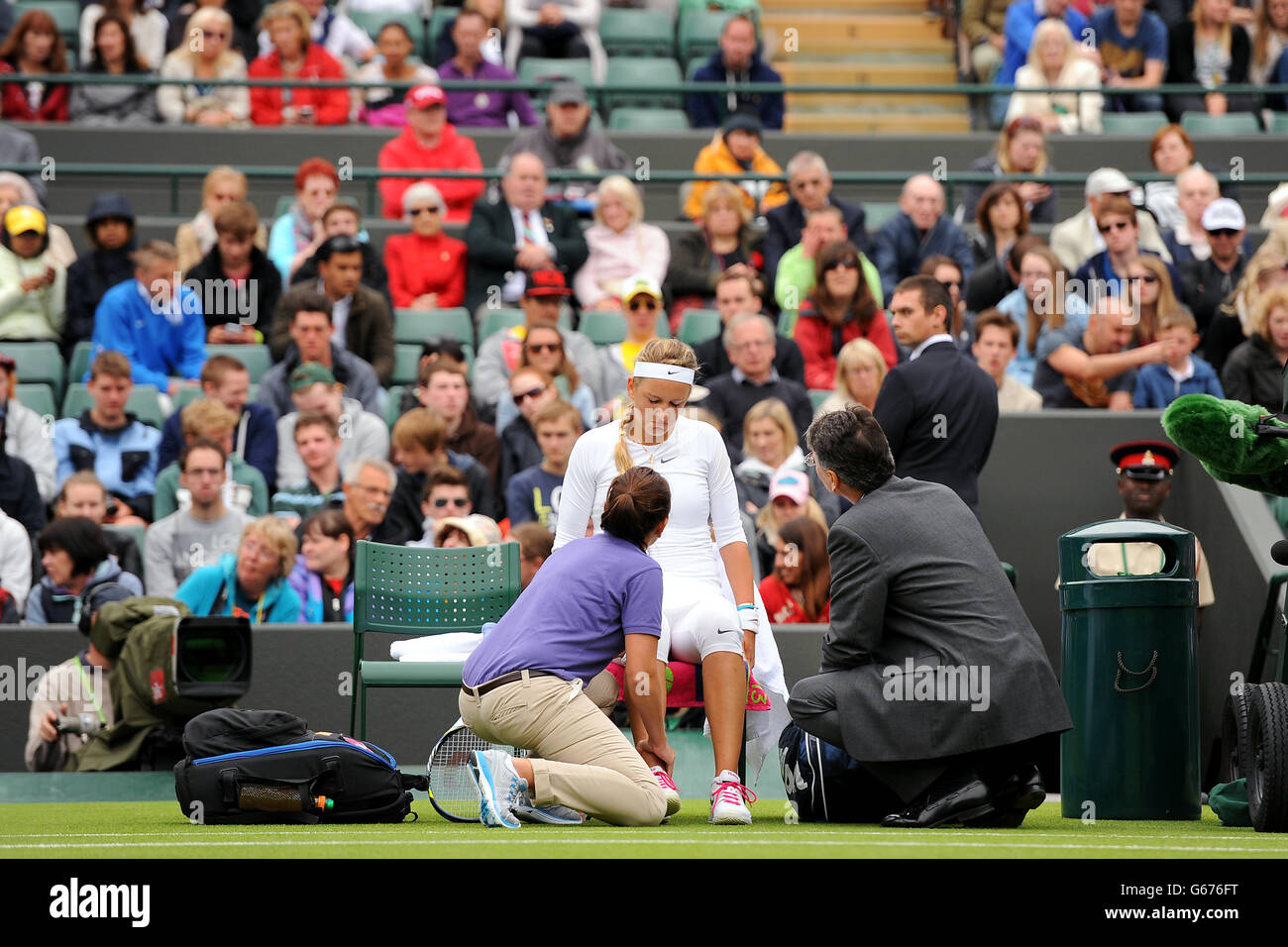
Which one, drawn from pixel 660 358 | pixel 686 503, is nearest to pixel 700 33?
pixel 660 358

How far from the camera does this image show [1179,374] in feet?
33.2

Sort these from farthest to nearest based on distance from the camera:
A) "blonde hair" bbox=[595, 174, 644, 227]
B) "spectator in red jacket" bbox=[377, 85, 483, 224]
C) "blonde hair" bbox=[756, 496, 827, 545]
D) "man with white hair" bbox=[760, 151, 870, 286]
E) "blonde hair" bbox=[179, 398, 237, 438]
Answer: "spectator in red jacket" bbox=[377, 85, 483, 224] → "man with white hair" bbox=[760, 151, 870, 286] → "blonde hair" bbox=[595, 174, 644, 227] → "blonde hair" bbox=[179, 398, 237, 438] → "blonde hair" bbox=[756, 496, 827, 545]

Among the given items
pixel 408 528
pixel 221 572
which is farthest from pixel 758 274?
pixel 221 572

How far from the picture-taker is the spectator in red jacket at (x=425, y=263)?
1162cm

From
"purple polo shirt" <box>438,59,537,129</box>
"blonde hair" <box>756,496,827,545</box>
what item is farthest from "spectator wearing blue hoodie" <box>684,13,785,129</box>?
"blonde hair" <box>756,496,827,545</box>

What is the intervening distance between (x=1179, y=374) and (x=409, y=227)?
4.87m

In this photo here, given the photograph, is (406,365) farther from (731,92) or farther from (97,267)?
(731,92)

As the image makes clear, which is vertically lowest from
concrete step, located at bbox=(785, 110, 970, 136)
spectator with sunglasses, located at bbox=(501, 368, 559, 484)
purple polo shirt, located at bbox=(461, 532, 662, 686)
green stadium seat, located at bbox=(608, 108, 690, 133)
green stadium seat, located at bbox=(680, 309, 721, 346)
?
purple polo shirt, located at bbox=(461, 532, 662, 686)

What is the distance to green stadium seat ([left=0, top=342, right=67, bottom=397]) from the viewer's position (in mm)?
10945

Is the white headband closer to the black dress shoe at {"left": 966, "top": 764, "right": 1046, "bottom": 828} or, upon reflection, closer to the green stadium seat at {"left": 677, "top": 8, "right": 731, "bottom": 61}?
the black dress shoe at {"left": 966, "top": 764, "right": 1046, "bottom": 828}

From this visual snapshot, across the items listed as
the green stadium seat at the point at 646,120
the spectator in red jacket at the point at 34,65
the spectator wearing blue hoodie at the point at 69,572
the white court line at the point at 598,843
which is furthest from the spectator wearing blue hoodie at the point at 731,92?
the white court line at the point at 598,843

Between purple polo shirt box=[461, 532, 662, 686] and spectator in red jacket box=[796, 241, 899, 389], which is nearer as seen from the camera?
purple polo shirt box=[461, 532, 662, 686]
